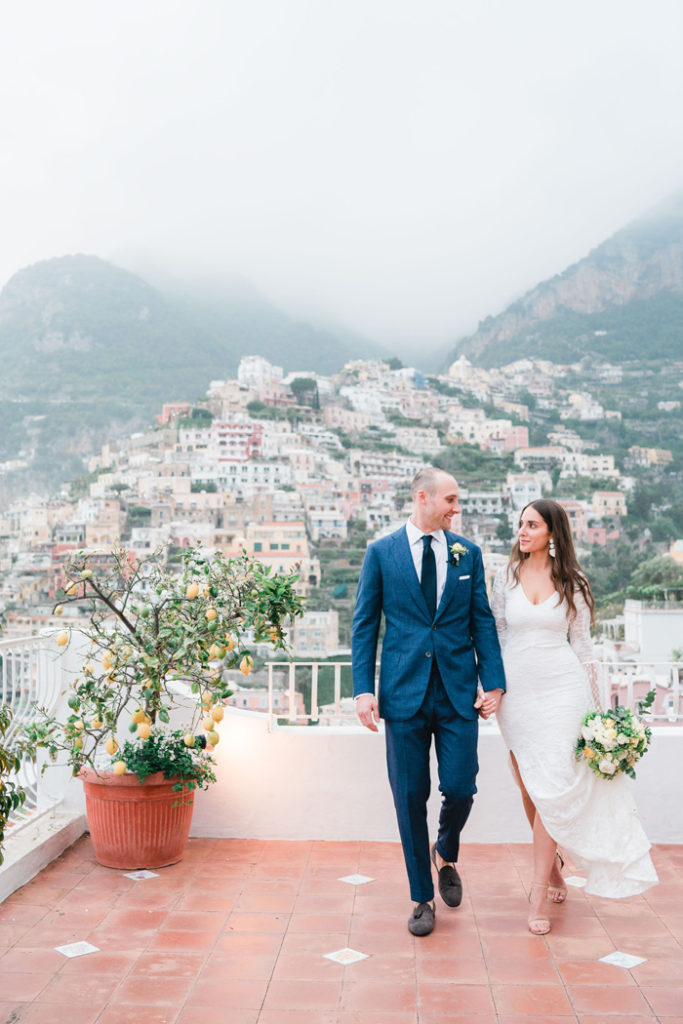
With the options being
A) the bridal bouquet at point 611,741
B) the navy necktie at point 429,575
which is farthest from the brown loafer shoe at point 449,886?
the navy necktie at point 429,575

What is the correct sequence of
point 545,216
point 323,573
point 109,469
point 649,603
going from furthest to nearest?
point 545,216, point 109,469, point 323,573, point 649,603

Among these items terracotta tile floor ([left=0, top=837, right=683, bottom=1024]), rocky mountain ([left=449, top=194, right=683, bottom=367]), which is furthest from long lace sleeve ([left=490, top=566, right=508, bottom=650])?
rocky mountain ([left=449, top=194, right=683, bottom=367])

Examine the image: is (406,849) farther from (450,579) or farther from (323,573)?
(323,573)

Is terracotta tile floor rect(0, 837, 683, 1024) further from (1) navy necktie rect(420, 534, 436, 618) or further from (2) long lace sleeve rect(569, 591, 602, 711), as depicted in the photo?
(1) navy necktie rect(420, 534, 436, 618)

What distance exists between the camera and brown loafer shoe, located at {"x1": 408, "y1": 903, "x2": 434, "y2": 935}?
2596 millimetres

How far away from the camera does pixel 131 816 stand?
3.18 metres

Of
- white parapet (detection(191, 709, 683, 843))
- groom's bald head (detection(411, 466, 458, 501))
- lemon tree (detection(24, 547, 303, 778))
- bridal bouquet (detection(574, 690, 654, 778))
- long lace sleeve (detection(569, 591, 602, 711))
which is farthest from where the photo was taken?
white parapet (detection(191, 709, 683, 843))

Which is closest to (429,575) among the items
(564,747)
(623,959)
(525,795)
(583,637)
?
(583,637)

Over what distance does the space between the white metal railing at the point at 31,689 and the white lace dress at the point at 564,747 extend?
1.84 meters

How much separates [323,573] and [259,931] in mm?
46517

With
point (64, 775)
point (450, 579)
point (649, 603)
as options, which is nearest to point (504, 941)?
point (450, 579)

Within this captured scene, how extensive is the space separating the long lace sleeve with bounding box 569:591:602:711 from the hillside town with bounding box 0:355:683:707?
4226 cm

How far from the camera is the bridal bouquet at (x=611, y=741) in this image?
2.50 m

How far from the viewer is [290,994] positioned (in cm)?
224
